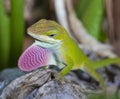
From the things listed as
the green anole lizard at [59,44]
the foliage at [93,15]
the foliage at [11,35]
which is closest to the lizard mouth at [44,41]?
the green anole lizard at [59,44]

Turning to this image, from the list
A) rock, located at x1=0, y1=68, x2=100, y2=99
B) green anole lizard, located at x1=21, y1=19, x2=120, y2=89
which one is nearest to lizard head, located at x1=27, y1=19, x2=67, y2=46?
green anole lizard, located at x1=21, y1=19, x2=120, y2=89

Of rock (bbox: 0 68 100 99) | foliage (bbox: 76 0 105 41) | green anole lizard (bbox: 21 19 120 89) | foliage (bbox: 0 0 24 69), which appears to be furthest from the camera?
foliage (bbox: 76 0 105 41)

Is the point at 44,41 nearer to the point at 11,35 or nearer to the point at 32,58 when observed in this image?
the point at 32,58

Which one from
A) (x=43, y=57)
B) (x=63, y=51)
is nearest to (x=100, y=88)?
(x=63, y=51)

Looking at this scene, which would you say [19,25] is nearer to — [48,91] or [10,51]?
[10,51]

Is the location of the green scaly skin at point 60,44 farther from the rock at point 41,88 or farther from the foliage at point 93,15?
the foliage at point 93,15

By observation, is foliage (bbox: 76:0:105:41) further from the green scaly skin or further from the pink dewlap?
the pink dewlap
